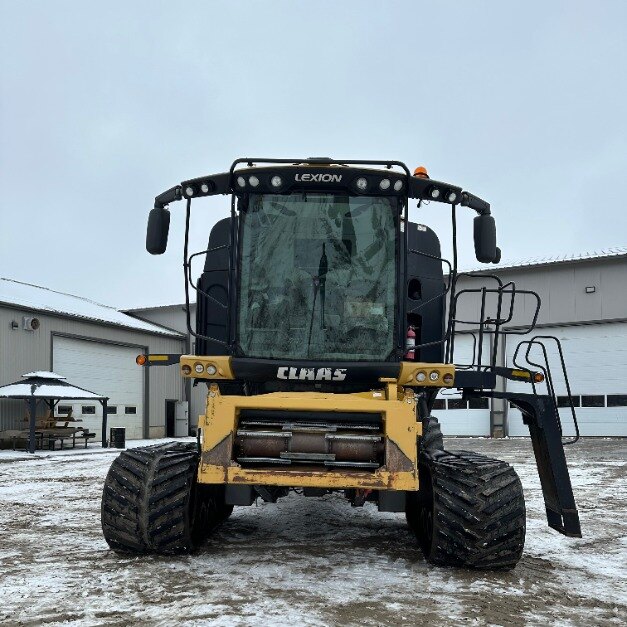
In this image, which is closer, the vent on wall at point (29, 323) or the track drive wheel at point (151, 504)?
the track drive wheel at point (151, 504)

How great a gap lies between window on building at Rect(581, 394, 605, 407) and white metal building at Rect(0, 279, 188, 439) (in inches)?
657

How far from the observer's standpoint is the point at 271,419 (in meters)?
5.11

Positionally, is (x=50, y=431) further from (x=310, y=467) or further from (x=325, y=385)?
(x=310, y=467)

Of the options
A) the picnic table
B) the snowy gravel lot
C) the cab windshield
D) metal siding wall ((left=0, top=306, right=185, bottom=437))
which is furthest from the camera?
metal siding wall ((left=0, top=306, right=185, bottom=437))

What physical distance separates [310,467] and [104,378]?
78.2 feet

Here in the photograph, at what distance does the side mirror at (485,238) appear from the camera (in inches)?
228

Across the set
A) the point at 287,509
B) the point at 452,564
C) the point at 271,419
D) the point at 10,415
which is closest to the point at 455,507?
the point at 452,564

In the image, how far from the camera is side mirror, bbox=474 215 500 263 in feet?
19.0

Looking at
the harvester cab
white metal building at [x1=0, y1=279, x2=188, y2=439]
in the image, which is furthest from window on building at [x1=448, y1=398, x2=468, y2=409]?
the harvester cab

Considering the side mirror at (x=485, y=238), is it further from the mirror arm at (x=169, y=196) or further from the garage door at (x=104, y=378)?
the garage door at (x=104, y=378)

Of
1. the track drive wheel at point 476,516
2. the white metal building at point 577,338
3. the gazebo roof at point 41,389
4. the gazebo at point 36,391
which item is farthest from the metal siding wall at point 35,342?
the track drive wheel at point 476,516

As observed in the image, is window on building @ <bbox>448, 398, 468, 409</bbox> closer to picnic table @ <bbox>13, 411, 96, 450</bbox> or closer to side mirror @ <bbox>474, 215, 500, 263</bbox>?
picnic table @ <bbox>13, 411, 96, 450</bbox>

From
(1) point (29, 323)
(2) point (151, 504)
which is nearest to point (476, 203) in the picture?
(2) point (151, 504)

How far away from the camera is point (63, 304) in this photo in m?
28.5
